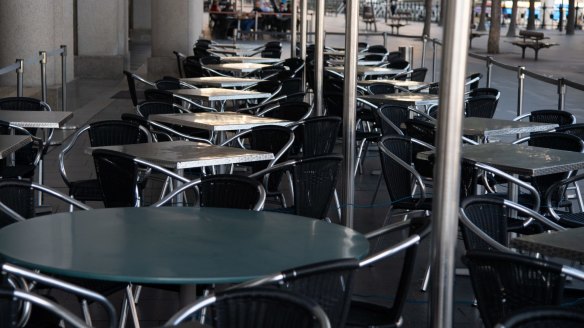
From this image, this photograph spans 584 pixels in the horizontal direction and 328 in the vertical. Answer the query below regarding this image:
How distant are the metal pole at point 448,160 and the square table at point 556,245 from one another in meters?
0.65

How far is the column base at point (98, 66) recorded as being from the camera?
773 inches

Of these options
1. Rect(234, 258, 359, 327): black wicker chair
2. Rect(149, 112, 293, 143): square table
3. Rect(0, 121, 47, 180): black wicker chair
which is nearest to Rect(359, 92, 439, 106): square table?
Rect(149, 112, 293, 143): square table

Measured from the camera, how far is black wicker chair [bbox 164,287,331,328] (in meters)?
2.82

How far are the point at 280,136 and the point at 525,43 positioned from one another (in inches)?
992

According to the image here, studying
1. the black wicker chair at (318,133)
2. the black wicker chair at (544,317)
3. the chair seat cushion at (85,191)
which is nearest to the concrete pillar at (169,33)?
the black wicker chair at (318,133)

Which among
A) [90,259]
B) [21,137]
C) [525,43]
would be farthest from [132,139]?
[525,43]

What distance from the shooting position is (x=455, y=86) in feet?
10.8

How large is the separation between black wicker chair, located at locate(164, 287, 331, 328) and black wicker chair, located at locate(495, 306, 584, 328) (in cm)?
50

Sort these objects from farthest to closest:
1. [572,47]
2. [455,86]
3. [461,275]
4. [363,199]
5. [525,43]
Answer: [572,47] → [525,43] → [363,199] → [461,275] → [455,86]

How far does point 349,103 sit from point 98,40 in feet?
46.4

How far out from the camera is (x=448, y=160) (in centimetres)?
334

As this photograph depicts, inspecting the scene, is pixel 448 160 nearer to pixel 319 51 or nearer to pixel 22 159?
pixel 22 159

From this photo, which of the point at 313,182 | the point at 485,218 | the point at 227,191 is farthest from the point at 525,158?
the point at 227,191

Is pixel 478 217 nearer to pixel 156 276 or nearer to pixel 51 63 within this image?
pixel 156 276
